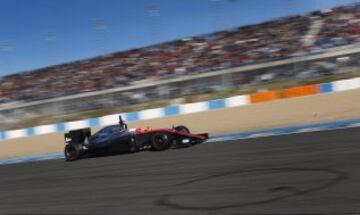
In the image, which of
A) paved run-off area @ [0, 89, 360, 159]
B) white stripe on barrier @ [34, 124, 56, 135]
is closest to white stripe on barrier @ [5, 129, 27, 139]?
white stripe on barrier @ [34, 124, 56, 135]

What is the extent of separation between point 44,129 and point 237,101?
8.31 metres

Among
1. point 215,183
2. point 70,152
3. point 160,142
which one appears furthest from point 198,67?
point 215,183

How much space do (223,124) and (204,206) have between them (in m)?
12.6

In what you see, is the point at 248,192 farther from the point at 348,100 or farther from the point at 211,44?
the point at 211,44

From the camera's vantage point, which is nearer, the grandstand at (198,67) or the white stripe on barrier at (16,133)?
the grandstand at (198,67)

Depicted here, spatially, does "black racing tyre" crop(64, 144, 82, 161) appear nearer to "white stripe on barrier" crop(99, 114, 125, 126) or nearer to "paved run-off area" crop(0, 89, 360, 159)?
"paved run-off area" crop(0, 89, 360, 159)

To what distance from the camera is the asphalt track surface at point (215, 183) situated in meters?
5.75

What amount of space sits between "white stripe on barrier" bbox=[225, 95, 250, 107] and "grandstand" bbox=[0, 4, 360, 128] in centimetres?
256

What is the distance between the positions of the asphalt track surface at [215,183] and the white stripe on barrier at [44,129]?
10.2 m

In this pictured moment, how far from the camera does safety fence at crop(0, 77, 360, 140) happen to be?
17.2m

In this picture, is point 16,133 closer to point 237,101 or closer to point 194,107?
point 194,107

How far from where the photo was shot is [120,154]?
14.4 m

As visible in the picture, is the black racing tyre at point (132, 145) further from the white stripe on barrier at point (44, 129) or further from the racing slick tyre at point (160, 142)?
the white stripe on barrier at point (44, 129)

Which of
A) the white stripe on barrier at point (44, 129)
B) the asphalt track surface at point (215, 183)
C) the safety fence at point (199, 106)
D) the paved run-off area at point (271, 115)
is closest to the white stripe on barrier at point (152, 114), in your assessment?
the safety fence at point (199, 106)
